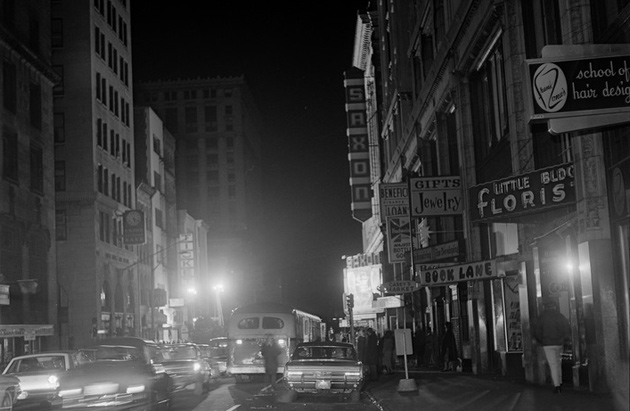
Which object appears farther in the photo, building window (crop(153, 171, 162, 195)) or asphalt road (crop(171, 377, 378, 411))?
building window (crop(153, 171, 162, 195))

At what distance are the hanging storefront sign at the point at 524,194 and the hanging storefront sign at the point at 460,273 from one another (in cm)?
282

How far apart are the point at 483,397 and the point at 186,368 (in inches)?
418

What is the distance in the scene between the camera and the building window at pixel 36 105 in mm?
54000

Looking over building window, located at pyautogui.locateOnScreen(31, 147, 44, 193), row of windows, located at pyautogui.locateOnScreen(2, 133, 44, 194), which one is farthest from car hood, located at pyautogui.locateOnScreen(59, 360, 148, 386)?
building window, located at pyautogui.locateOnScreen(31, 147, 44, 193)

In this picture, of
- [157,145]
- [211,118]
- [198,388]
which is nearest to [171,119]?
[211,118]

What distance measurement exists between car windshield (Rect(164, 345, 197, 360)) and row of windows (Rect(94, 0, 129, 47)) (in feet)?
151

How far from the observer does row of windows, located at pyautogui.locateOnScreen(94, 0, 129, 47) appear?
235 feet

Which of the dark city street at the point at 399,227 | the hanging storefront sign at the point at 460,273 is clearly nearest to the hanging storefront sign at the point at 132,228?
the dark city street at the point at 399,227

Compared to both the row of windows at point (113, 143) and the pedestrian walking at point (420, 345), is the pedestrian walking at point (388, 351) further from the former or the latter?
the row of windows at point (113, 143)

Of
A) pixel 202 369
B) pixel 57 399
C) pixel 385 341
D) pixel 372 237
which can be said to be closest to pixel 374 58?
pixel 372 237

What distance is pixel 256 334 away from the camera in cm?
3619

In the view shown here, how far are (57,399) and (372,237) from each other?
2344 inches

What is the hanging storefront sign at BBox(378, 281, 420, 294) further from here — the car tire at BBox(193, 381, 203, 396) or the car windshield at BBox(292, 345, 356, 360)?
the car tire at BBox(193, 381, 203, 396)

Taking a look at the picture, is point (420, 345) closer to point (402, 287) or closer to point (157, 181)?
point (402, 287)
